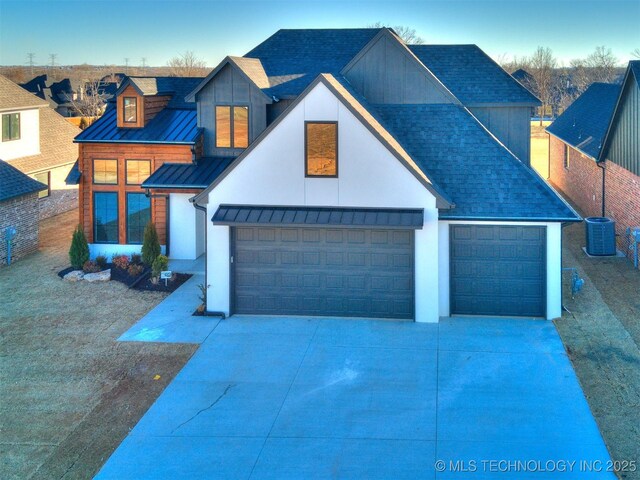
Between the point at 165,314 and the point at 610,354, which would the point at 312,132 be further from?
the point at 610,354

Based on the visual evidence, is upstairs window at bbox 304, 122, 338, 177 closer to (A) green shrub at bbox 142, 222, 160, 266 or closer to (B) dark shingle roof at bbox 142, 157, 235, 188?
(B) dark shingle roof at bbox 142, 157, 235, 188

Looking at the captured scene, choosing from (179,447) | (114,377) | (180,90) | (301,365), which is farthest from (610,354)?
(180,90)

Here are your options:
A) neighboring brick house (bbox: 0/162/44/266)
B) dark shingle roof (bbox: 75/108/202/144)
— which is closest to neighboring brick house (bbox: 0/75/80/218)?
neighboring brick house (bbox: 0/162/44/266)

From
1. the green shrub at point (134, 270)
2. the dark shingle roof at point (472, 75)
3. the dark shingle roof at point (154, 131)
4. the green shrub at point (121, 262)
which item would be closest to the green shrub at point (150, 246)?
the green shrub at point (134, 270)

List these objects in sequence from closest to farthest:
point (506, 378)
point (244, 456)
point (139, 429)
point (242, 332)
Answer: point (244, 456) → point (139, 429) → point (506, 378) → point (242, 332)

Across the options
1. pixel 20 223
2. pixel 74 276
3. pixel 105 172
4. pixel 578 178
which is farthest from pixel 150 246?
pixel 578 178

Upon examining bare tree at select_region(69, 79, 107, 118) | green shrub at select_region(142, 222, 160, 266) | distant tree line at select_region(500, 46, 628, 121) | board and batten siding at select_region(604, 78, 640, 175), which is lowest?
green shrub at select_region(142, 222, 160, 266)

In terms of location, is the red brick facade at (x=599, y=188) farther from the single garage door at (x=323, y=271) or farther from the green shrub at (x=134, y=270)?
the green shrub at (x=134, y=270)
